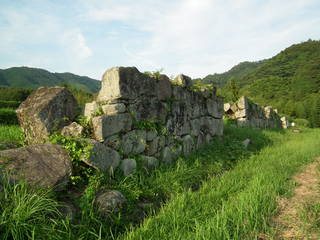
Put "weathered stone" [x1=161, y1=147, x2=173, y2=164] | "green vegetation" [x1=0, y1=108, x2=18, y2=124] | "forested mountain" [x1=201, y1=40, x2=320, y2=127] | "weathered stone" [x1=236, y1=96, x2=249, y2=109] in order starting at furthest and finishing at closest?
"forested mountain" [x1=201, y1=40, x2=320, y2=127]
"weathered stone" [x1=236, y1=96, x2=249, y2=109]
"green vegetation" [x1=0, y1=108, x2=18, y2=124]
"weathered stone" [x1=161, y1=147, x2=173, y2=164]

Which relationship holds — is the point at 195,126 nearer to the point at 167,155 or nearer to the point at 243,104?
the point at 167,155

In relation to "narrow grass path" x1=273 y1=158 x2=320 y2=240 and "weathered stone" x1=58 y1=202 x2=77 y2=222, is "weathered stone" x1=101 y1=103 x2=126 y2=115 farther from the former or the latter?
"narrow grass path" x1=273 y1=158 x2=320 y2=240

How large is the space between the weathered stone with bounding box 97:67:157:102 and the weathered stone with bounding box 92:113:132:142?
415 mm

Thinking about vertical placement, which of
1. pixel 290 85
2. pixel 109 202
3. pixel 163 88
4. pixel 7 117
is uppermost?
pixel 290 85

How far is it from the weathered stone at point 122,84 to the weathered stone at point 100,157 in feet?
3.49

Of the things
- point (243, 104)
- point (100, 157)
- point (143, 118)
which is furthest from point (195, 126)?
point (243, 104)

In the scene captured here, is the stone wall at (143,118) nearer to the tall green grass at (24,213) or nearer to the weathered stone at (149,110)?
the weathered stone at (149,110)

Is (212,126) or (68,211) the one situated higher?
(212,126)

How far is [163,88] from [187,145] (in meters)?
1.58

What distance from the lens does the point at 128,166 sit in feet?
12.6

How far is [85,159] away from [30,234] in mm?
1187

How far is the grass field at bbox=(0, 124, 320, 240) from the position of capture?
2207 mm

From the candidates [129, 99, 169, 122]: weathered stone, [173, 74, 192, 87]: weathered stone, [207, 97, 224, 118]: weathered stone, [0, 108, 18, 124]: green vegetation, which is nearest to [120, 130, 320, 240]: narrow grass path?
[129, 99, 169, 122]: weathered stone

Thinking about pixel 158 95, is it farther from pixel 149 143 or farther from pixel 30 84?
pixel 30 84
